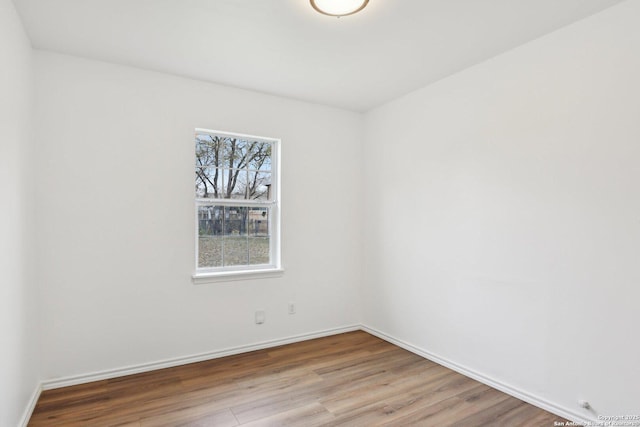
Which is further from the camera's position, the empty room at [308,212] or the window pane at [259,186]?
the window pane at [259,186]

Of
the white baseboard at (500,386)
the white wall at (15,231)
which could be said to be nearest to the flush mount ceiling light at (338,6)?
the white wall at (15,231)

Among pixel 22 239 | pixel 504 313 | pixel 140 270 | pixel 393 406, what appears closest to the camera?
pixel 22 239

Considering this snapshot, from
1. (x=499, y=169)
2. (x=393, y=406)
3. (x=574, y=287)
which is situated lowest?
(x=393, y=406)

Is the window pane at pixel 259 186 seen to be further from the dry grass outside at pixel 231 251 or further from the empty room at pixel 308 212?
the dry grass outside at pixel 231 251

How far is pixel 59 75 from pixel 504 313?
3819mm

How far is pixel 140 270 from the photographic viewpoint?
289 centimetres

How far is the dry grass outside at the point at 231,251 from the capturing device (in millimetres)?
3273

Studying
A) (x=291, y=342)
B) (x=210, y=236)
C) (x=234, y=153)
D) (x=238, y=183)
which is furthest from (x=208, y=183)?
(x=291, y=342)

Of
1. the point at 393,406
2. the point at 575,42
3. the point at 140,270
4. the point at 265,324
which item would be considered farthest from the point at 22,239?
the point at 575,42

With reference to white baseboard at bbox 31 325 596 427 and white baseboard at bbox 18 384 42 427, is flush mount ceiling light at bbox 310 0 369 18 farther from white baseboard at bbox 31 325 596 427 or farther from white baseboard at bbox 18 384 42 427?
white baseboard at bbox 18 384 42 427

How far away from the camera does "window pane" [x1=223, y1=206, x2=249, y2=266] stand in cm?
338

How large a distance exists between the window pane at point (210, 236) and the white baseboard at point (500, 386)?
200cm

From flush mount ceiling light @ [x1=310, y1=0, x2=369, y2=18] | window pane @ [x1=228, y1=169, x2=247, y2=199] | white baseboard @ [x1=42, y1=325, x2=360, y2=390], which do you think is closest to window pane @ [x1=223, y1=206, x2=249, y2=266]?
window pane @ [x1=228, y1=169, x2=247, y2=199]

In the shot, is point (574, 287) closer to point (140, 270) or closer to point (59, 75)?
point (140, 270)
